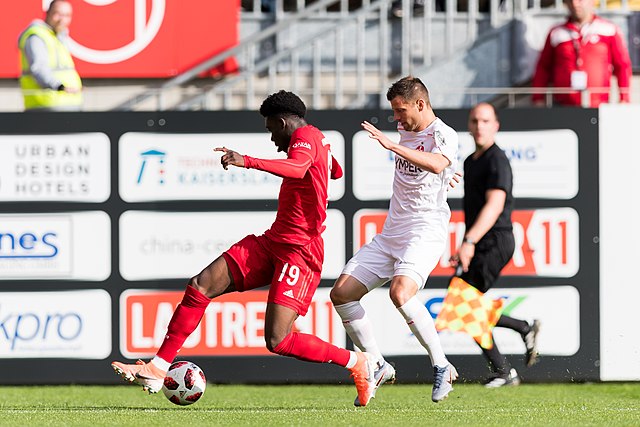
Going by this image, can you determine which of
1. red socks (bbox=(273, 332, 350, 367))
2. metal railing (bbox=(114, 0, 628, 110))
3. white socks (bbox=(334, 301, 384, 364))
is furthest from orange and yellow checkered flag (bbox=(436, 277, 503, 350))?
metal railing (bbox=(114, 0, 628, 110))

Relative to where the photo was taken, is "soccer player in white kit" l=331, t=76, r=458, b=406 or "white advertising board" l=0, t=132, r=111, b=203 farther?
"white advertising board" l=0, t=132, r=111, b=203

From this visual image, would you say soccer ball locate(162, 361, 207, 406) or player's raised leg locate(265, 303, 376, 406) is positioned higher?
player's raised leg locate(265, 303, 376, 406)

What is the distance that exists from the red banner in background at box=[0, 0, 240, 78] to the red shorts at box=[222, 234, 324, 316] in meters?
5.16

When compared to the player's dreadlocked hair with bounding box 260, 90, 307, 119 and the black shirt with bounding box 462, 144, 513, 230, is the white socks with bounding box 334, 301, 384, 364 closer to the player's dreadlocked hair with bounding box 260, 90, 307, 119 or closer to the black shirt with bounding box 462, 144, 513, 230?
the player's dreadlocked hair with bounding box 260, 90, 307, 119

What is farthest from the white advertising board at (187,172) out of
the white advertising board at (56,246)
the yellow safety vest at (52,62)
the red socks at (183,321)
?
the red socks at (183,321)

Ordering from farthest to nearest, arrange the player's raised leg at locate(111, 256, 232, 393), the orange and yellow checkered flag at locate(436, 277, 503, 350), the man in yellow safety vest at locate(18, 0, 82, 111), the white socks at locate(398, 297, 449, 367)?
1. the man in yellow safety vest at locate(18, 0, 82, 111)
2. the orange and yellow checkered flag at locate(436, 277, 503, 350)
3. the white socks at locate(398, 297, 449, 367)
4. the player's raised leg at locate(111, 256, 232, 393)

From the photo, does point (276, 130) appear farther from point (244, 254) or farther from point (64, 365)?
point (64, 365)

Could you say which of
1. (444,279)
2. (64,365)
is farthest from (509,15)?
(64,365)

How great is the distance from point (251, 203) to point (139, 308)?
46.7 inches

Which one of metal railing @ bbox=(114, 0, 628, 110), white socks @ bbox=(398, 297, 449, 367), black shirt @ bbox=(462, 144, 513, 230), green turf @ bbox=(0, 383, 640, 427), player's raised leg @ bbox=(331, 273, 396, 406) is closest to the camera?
green turf @ bbox=(0, 383, 640, 427)

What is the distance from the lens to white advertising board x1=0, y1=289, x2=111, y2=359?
1073 centimetres

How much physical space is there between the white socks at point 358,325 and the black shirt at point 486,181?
152 cm

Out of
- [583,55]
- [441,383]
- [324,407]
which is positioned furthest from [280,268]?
[583,55]

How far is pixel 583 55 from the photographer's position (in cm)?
Result: 1191
